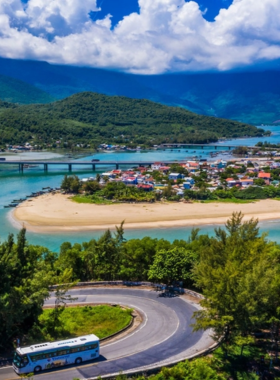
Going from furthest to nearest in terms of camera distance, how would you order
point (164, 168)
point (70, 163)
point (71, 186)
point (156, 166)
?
point (70, 163) < point (156, 166) < point (164, 168) < point (71, 186)

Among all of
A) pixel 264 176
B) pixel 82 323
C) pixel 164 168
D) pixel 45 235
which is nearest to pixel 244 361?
pixel 82 323

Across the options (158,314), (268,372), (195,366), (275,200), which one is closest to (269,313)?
(268,372)

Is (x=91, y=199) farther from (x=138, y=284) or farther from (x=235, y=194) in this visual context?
(x=138, y=284)

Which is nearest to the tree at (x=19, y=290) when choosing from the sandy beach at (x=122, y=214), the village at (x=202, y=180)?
the sandy beach at (x=122, y=214)

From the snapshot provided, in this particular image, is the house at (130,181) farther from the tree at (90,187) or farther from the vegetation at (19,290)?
the vegetation at (19,290)

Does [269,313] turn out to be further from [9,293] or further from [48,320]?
[9,293]
